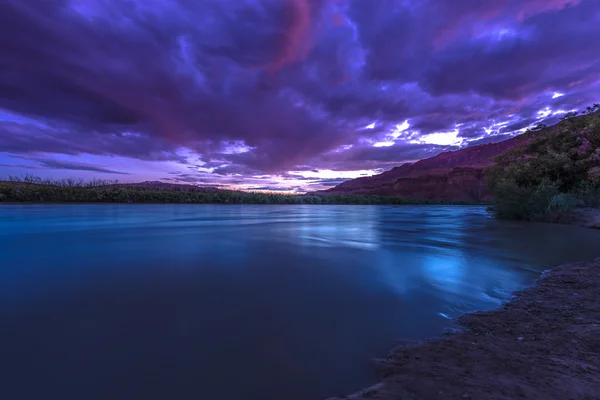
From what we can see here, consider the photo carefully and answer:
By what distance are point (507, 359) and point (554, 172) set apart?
1591 cm

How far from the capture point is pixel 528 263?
14.3ft

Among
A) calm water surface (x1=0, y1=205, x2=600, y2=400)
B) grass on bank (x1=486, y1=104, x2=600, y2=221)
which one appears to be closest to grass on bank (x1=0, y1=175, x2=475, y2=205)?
calm water surface (x1=0, y1=205, x2=600, y2=400)

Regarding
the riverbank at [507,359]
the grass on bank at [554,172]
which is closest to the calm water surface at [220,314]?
the riverbank at [507,359]

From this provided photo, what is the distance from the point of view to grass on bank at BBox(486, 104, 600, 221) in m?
11.2

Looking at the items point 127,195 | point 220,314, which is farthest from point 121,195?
point 220,314

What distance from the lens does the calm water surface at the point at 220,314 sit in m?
1.45

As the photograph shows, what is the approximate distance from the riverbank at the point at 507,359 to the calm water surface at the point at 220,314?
7.1 inches

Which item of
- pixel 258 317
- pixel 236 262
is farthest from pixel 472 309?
pixel 236 262

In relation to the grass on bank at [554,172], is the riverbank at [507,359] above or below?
below

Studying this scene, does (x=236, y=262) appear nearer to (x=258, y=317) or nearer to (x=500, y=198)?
(x=258, y=317)

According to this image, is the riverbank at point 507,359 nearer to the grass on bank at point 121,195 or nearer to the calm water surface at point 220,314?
the calm water surface at point 220,314

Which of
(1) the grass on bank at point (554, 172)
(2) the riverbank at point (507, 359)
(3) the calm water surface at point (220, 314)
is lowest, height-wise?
(3) the calm water surface at point (220, 314)

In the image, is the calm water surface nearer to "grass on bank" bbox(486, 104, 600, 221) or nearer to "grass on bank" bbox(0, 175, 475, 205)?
"grass on bank" bbox(486, 104, 600, 221)

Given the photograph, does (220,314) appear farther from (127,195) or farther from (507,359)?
(127,195)
